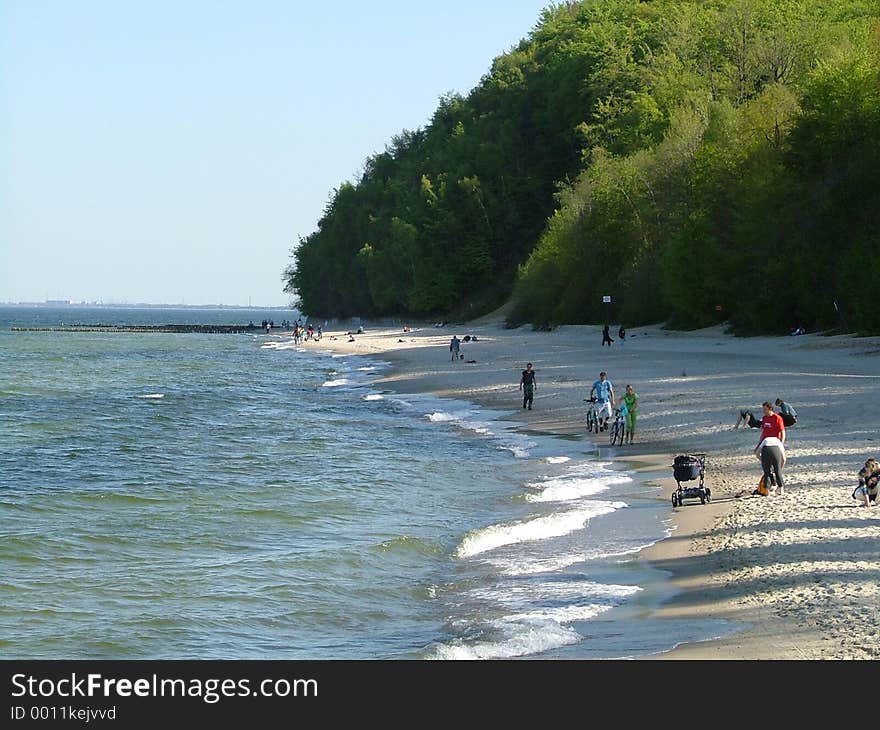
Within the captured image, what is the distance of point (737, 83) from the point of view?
77938mm

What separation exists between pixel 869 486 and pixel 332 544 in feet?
24.4

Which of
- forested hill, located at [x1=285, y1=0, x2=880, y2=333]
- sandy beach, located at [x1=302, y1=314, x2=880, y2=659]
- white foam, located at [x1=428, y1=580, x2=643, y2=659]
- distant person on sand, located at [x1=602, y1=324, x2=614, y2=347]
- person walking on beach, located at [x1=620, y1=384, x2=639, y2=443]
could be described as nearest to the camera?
sandy beach, located at [x1=302, y1=314, x2=880, y2=659]

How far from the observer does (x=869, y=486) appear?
1472cm

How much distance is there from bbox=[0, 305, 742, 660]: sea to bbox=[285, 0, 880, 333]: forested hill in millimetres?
20385

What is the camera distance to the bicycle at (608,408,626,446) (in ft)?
80.4

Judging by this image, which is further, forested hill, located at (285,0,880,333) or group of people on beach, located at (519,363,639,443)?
forested hill, located at (285,0,880,333)

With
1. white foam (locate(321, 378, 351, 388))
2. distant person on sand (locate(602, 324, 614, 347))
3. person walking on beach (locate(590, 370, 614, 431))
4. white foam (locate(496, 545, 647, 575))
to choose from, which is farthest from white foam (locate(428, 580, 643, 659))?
distant person on sand (locate(602, 324, 614, 347))

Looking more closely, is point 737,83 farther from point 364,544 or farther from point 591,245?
point 364,544

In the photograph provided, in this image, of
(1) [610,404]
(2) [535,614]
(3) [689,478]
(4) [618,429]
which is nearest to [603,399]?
(1) [610,404]

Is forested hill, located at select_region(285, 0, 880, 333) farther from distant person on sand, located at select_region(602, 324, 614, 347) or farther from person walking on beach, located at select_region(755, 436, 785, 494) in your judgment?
person walking on beach, located at select_region(755, 436, 785, 494)

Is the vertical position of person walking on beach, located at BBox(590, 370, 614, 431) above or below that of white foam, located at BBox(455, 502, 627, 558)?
above

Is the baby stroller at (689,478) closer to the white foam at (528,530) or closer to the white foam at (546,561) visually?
the white foam at (528,530)

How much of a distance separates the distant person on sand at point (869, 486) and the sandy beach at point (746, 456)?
20 cm
